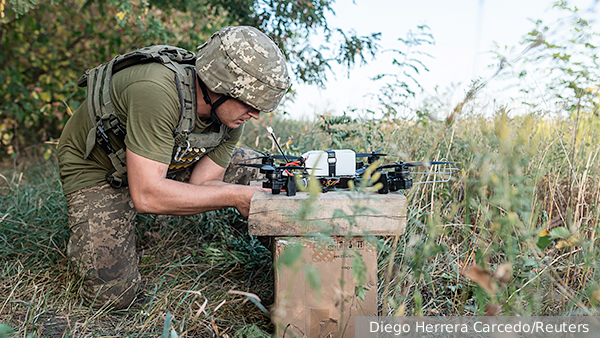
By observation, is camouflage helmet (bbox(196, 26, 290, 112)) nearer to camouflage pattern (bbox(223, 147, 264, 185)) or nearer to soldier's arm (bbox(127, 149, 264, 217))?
soldier's arm (bbox(127, 149, 264, 217))

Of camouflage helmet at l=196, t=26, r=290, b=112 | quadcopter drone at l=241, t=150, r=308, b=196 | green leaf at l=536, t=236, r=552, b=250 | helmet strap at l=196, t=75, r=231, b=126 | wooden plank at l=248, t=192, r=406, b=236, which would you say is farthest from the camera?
helmet strap at l=196, t=75, r=231, b=126

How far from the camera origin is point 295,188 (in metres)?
2.15

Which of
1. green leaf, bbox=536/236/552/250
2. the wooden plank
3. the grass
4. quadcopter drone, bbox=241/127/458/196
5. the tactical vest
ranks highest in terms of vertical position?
the tactical vest

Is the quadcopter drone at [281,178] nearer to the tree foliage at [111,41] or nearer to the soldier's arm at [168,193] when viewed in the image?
the soldier's arm at [168,193]

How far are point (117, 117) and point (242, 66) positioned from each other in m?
0.86

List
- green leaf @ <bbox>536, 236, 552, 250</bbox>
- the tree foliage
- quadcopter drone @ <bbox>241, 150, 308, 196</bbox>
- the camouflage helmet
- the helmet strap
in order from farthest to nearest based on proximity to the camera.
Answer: the tree foliage < the helmet strap < the camouflage helmet < quadcopter drone @ <bbox>241, 150, 308, 196</bbox> < green leaf @ <bbox>536, 236, 552, 250</bbox>

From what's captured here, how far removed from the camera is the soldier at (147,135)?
7.53 feet

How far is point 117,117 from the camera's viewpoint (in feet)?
8.14

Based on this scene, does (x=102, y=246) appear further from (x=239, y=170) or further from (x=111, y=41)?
(x=111, y=41)

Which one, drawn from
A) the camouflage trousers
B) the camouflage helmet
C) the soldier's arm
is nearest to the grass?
the camouflage trousers

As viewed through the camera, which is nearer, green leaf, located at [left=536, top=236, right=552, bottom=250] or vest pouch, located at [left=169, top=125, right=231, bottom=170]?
green leaf, located at [left=536, top=236, right=552, bottom=250]

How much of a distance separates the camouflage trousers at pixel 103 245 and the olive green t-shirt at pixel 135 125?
0.14m

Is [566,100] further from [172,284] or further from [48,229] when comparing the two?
[48,229]

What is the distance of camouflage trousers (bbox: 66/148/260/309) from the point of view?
104 inches
